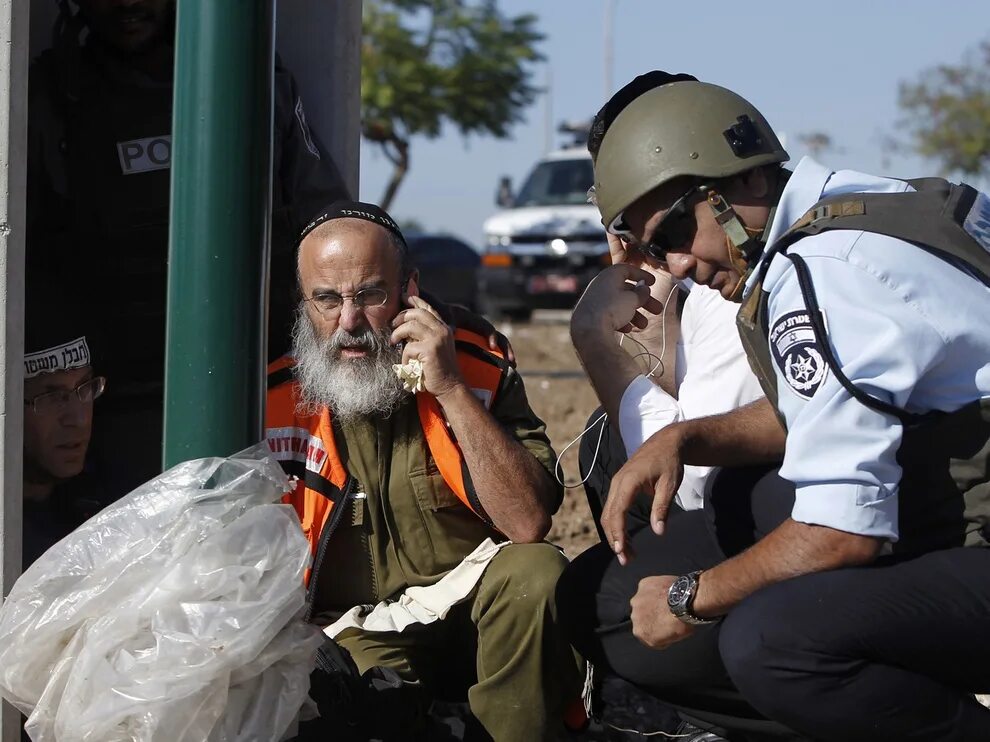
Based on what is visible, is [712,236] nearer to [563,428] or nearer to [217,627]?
[217,627]

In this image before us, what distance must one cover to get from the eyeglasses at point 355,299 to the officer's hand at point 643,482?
2.75 ft

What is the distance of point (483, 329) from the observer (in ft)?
12.2

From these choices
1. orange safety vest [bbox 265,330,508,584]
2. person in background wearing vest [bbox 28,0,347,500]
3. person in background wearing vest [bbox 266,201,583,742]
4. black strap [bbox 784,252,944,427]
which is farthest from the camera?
person in background wearing vest [bbox 28,0,347,500]

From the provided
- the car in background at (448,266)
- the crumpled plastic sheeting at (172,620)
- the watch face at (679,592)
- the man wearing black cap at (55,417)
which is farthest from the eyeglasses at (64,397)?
the car in background at (448,266)

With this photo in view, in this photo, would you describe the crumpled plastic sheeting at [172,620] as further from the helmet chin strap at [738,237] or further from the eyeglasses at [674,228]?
the helmet chin strap at [738,237]

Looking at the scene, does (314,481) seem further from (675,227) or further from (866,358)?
(866,358)

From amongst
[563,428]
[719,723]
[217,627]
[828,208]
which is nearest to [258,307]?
[217,627]

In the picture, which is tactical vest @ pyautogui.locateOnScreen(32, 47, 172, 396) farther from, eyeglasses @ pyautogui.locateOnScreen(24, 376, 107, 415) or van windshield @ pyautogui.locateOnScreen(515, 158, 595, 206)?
van windshield @ pyautogui.locateOnScreen(515, 158, 595, 206)

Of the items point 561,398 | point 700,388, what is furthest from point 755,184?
point 561,398

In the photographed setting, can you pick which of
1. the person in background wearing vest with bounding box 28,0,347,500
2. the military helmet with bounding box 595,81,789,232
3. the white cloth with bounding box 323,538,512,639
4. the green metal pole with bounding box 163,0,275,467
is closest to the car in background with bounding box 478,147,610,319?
the person in background wearing vest with bounding box 28,0,347,500

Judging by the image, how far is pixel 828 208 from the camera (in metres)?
2.86

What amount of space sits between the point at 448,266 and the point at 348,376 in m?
18.3

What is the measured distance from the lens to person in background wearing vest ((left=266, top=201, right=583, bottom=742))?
3357 mm

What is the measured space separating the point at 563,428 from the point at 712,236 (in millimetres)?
5793
